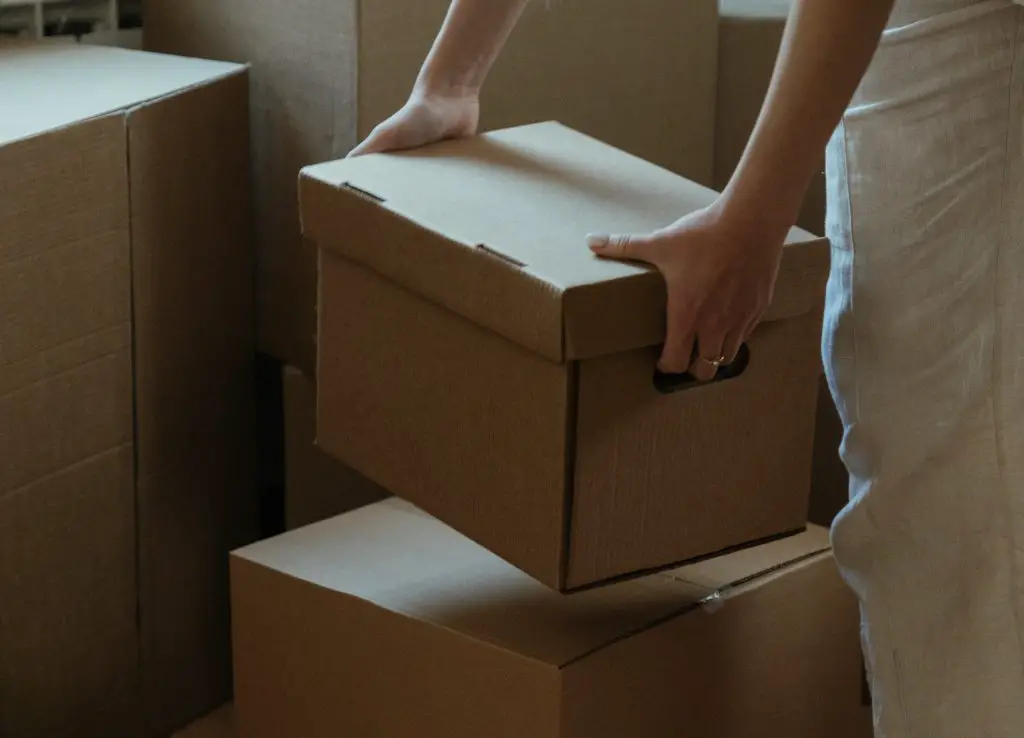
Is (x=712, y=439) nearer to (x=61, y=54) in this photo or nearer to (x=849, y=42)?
(x=849, y=42)

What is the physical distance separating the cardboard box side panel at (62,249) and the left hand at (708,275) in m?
0.53

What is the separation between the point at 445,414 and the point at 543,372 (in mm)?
124

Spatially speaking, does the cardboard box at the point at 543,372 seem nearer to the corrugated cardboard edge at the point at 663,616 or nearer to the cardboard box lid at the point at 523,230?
the cardboard box lid at the point at 523,230

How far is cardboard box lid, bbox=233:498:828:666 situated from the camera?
1132mm

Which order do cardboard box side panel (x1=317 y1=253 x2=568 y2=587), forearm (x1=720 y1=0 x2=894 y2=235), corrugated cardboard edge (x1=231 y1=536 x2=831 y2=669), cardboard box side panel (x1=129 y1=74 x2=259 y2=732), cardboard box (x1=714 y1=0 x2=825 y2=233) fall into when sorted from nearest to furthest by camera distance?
forearm (x1=720 y1=0 x2=894 y2=235), cardboard box side panel (x1=317 y1=253 x2=568 y2=587), corrugated cardboard edge (x1=231 y1=536 x2=831 y2=669), cardboard box side panel (x1=129 y1=74 x2=259 y2=732), cardboard box (x1=714 y1=0 x2=825 y2=233)

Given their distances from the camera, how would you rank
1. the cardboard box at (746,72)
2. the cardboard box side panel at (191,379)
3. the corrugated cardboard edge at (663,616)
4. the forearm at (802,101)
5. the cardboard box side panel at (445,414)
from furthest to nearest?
the cardboard box at (746,72) < the cardboard box side panel at (191,379) < the corrugated cardboard edge at (663,616) < the cardboard box side panel at (445,414) < the forearm at (802,101)

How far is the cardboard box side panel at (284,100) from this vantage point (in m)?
1.39

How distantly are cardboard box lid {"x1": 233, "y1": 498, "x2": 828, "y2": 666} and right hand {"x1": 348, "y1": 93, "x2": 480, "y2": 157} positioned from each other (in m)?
0.35

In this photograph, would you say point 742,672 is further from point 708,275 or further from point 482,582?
point 708,275

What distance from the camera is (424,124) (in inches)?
46.4

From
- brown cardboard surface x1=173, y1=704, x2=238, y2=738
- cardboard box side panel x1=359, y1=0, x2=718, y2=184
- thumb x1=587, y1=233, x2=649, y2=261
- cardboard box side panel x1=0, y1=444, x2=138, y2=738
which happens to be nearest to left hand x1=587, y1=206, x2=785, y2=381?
thumb x1=587, y1=233, x2=649, y2=261

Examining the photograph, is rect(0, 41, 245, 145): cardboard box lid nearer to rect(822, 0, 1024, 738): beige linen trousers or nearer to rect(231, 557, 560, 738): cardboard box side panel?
rect(231, 557, 560, 738): cardboard box side panel

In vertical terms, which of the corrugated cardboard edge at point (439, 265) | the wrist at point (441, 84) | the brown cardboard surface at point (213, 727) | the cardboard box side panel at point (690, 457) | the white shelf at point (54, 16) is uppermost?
the white shelf at point (54, 16)

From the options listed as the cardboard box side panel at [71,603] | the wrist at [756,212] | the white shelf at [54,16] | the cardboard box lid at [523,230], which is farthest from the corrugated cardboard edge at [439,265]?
the white shelf at [54,16]
